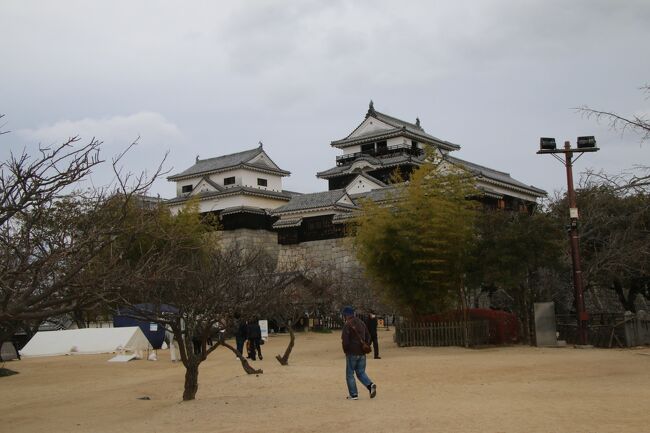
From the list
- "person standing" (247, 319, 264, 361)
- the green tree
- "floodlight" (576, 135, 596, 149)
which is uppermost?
"floodlight" (576, 135, 596, 149)

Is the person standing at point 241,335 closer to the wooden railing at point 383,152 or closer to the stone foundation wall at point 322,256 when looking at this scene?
the stone foundation wall at point 322,256

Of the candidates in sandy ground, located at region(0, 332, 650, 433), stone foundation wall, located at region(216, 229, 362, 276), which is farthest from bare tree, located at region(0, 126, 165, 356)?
stone foundation wall, located at region(216, 229, 362, 276)

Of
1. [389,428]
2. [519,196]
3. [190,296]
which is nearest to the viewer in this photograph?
[389,428]

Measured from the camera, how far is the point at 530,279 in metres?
22.5

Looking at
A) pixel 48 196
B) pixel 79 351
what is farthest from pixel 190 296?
pixel 79 351

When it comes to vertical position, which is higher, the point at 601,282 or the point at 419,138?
the point at 419,138

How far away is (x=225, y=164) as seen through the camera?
51094 millimetres

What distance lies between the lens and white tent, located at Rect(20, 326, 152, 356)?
26797 millimetres

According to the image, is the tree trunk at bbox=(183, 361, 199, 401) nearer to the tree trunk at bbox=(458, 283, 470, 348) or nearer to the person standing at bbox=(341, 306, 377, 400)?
the person standing at bbox=(341, 306, 377, 400)

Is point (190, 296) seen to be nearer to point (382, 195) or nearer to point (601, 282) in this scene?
point (601, 282)

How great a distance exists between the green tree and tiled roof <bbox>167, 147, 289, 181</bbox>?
27739 mm

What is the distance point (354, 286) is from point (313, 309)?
2.61 meters

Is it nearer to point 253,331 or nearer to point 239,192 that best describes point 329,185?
point 239,192

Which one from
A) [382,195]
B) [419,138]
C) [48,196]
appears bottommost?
[48,196]
